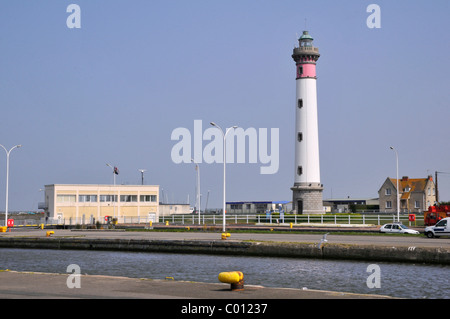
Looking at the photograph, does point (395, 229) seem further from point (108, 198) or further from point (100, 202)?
point (108, 198)

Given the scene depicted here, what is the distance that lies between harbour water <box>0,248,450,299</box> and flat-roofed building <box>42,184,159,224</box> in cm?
4444

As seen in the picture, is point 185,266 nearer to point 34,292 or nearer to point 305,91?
point 34,292

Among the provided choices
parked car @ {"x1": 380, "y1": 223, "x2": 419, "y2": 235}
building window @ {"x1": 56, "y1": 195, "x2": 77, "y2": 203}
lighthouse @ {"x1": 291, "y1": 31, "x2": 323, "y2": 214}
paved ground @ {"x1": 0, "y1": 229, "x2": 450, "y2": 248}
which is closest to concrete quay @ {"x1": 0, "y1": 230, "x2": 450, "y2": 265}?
paved ground @ {"x1": 0, "y1": 229, "x2": 450, "y2": 248}

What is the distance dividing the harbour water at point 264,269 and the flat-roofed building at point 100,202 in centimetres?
4444

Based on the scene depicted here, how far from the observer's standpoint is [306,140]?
239ft

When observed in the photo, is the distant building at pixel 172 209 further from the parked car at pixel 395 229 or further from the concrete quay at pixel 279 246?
the concrete quay at pixel 279 246

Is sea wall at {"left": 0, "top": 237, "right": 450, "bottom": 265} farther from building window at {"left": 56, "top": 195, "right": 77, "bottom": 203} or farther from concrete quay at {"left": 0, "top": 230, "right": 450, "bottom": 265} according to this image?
building window at {"left": 56, "top": 195, "right": 77, "bottom": 203}

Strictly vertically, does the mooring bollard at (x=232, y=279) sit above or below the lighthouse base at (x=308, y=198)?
below

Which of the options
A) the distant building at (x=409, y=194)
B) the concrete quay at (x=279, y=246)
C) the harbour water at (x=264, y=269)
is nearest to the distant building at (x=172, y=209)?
the distant building at (x=409, y=194)

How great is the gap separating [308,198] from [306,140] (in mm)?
6857

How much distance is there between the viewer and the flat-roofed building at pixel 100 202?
82312 millimetres

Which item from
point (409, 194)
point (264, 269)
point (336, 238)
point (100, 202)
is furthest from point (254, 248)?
point (409, 194)
